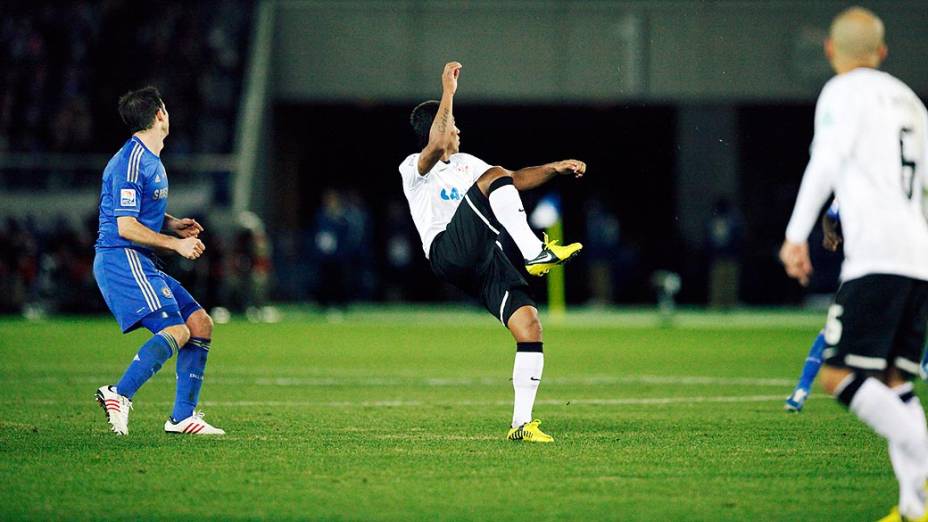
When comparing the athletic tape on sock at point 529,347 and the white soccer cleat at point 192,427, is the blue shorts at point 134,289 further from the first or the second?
the athletic tape on sock at point 529,347

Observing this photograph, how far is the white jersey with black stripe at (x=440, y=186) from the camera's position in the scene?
1018 cm

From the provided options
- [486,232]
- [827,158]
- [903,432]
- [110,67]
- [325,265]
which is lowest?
[325,265]

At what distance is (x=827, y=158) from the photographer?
6484mm

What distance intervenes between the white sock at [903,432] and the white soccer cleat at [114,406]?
5.19 meters

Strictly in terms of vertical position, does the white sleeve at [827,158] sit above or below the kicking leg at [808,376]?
above

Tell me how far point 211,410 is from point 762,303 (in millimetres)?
25387

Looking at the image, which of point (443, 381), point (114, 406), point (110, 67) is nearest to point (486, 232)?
point (114, 406)

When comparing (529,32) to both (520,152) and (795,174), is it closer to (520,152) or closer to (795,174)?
(520,152)

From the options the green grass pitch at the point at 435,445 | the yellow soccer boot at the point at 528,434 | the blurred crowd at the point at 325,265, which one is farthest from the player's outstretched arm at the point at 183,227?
the blurred crowd at the point at 325,265

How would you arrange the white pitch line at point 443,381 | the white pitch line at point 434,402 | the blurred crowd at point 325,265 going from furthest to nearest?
the blurred crowd at point 325,265, the white pitch line at point 443,381, the white pitch line at point 434,402

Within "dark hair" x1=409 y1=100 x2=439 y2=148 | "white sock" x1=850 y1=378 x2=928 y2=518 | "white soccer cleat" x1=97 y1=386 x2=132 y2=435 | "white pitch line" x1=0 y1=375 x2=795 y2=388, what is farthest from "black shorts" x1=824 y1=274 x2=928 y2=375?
Answer: "white pitch line" x1=0 y1=375 x2=795 y2=388

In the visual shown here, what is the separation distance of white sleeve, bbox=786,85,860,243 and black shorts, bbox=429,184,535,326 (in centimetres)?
360

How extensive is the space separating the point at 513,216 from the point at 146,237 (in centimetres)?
Result: 252

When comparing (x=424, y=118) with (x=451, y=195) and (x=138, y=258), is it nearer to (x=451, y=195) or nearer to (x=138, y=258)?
(x=451, y=195)
